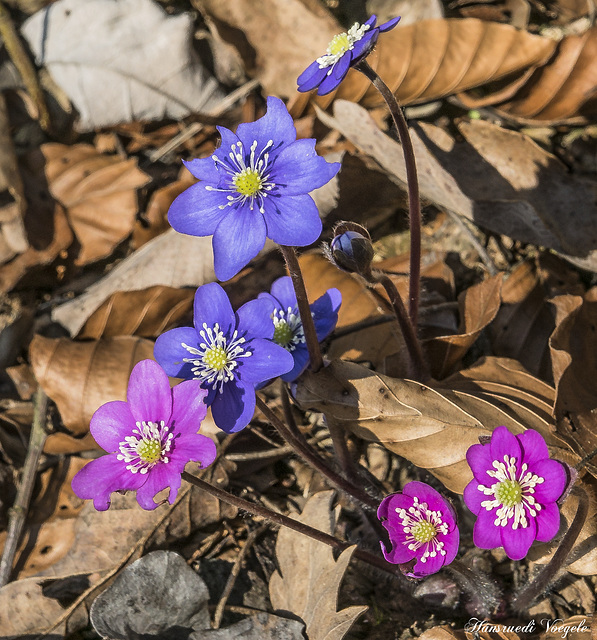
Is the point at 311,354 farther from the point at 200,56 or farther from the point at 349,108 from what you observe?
the point at 200,56

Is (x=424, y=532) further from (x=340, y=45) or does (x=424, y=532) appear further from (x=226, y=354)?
(x=340, y=45)

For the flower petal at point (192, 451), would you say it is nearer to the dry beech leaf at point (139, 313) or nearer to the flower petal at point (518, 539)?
the flower petal at point (518, 539)

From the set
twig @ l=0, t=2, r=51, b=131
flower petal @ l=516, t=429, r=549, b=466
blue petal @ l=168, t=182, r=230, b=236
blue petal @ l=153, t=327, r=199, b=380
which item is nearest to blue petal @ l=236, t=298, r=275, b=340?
blue petal @ l=153, t=327, r=199, b=380

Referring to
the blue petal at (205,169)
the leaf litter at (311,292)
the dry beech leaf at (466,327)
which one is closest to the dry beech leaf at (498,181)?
the leaf litter at (311,292)

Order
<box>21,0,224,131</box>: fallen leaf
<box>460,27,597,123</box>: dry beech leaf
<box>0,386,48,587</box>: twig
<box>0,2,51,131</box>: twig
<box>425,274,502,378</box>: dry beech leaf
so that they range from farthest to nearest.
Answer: <box>0,2,51,131</box>: twig → <box>21,0,224,131</box>: fallen leaf → <box>460,27,597,123</box>: dry beech leaf → <box>0,386,48,587</box>: twig → <box>425,274,502,378</box>: dry beech leaf

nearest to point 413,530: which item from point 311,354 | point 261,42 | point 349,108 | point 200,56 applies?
point 311,354

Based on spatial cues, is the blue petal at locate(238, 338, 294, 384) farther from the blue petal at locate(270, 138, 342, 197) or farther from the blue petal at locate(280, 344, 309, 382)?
the blue petal at locate(270, 138, 342, 197)

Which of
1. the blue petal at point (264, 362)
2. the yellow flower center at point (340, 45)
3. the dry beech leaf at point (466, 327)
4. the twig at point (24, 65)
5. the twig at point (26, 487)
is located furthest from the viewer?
the twig at point (24, 65)
